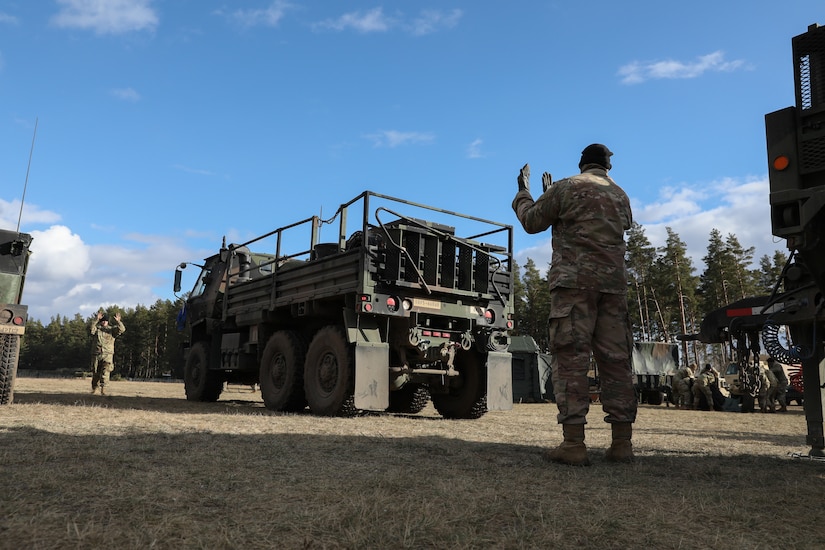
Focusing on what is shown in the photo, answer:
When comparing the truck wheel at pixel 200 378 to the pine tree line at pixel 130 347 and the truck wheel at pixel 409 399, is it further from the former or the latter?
the pine tree line at pixel 130 347

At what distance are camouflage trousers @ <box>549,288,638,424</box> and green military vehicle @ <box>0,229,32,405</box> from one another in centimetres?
710

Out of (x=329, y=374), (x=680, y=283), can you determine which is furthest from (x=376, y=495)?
(x=680, y=283)

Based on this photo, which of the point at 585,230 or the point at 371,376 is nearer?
the point at 585,230

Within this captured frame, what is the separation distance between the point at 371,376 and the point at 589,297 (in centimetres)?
384

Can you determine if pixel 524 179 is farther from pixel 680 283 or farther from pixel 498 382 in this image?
pixel 680 283

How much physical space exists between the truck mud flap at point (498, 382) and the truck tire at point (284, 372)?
8.57 ft

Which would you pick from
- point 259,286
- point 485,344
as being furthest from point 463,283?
point 259,286

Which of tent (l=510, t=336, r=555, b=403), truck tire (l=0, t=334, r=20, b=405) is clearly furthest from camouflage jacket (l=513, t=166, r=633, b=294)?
tent (l=510, t=336, r=555, b=403)

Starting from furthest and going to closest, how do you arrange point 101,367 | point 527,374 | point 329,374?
point 527,374, point 101,367, point 329,374

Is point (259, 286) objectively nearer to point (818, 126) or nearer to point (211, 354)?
point (211, 354)

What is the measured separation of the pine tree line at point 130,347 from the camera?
259 feet

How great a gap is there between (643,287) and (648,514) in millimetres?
48399

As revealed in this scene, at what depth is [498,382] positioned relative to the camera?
8.77m

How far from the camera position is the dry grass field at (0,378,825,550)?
2150 mm
